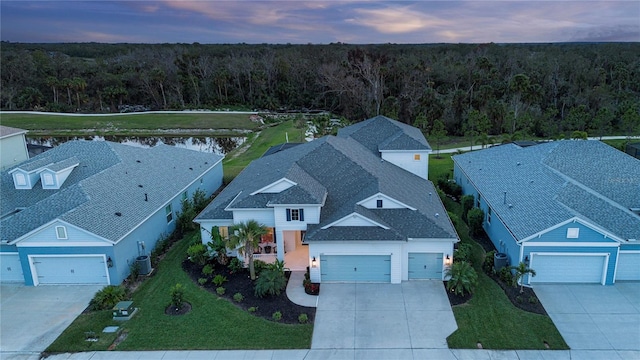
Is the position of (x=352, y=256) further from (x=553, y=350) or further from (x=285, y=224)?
(x=553, y=350)

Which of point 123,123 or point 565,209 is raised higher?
point 565,209

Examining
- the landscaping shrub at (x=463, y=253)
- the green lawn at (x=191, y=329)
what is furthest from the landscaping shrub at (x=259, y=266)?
the landscaping shrub at (x=463, y=253)

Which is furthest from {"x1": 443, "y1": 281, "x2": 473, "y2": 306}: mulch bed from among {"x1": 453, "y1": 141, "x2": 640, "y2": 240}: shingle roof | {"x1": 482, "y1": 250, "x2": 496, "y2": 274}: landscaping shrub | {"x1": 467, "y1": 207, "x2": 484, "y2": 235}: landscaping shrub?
{"x1": 467, "y1": 207, "x2": 484, "y2": 235}: landscaping shrub

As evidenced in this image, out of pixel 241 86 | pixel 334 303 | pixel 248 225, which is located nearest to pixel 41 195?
pixel 248 225

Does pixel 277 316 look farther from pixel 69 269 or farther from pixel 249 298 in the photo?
pixel 69 269

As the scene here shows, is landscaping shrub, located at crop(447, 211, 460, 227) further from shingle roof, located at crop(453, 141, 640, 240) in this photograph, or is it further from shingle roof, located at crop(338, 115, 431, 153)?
shingle roof, located at crop(338, 115, 431, 153)

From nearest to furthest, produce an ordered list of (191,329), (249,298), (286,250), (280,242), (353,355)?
(353,355) → (191,329) → (249,298) → (280,242) → (286,250)

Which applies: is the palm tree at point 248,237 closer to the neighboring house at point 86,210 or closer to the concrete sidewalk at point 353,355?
the concrete sidewalk at point 353,355

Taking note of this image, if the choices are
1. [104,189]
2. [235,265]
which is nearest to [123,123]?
[104,189]
